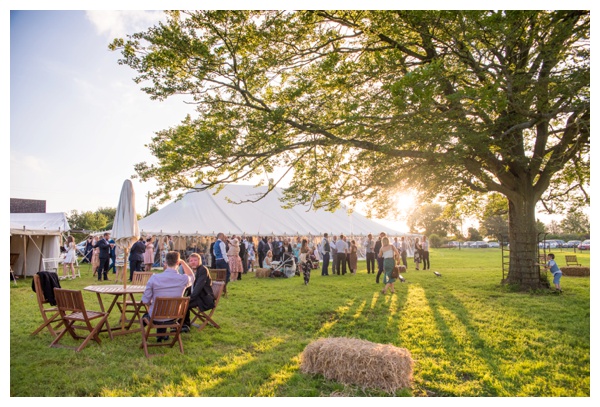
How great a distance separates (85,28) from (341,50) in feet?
18.3

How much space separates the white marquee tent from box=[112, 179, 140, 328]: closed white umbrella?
11.3 meters

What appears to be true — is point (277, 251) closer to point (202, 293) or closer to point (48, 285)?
point (202, 293)

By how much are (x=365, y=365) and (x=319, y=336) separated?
2.17 meters

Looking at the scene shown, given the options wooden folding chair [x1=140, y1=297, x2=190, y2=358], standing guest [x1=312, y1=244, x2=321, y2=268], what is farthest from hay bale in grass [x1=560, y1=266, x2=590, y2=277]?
wooden folding chair [x1=140, y1=297, x2=190, y2=358]

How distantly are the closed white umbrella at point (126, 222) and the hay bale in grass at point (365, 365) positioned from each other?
4595mm

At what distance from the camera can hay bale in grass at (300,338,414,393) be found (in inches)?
156

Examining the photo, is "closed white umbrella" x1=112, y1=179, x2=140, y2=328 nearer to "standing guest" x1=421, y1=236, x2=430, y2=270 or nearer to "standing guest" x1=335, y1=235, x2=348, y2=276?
"standing guest" x1=335, y1=235, x2=348, y2=276

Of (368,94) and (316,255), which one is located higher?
(368,94)

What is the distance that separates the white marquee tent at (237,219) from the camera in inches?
768

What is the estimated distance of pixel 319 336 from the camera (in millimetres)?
6129

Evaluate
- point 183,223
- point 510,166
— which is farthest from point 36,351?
point 183,223

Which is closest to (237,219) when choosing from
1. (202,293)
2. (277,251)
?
(277,251)

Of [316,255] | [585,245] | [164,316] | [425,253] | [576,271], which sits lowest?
[164,316]

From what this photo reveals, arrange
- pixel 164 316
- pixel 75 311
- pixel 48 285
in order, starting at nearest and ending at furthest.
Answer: pixel 164 316 < pixel 75 311 < pixel 48 285
